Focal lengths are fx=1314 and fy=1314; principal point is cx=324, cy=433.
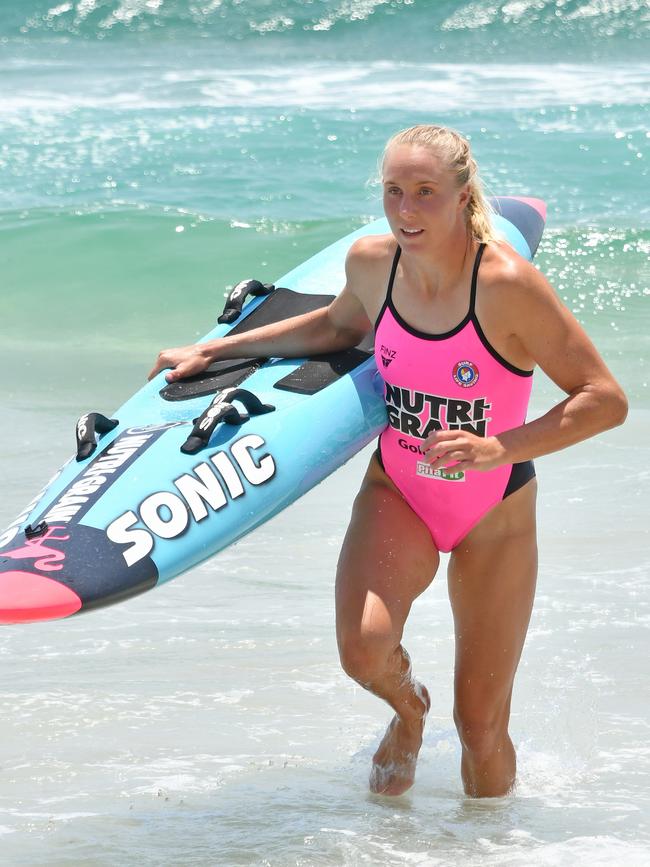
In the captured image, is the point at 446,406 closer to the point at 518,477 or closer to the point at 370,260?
the point at 518,477

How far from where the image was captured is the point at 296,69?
56.2ft

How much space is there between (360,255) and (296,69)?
14218mm

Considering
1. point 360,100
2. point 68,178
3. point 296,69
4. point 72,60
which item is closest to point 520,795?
point 68,178

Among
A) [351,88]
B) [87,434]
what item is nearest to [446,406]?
[87,434]

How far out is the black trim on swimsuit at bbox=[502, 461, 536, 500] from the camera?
3.46 meters

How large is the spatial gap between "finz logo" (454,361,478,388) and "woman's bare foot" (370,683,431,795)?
95 centimetres

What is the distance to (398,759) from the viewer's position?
3773 mm

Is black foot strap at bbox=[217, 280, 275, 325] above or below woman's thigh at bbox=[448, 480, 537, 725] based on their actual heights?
above

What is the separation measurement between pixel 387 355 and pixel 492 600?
694 mm

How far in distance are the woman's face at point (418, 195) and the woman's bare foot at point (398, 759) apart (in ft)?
4.32

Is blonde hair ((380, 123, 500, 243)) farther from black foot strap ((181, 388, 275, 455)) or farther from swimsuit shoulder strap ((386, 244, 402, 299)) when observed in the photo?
black foot strap ((181, 388, 275, 455))

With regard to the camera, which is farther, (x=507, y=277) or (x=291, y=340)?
(x=291, y=340)

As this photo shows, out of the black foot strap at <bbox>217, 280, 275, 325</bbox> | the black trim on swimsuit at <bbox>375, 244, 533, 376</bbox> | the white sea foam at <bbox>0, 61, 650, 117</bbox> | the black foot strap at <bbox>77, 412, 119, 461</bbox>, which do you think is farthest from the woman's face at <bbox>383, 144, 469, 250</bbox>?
the white sea foam at <bbox>0, 61, 650, 117</bbox>

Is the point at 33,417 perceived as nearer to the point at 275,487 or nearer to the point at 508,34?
the point at 275,487
